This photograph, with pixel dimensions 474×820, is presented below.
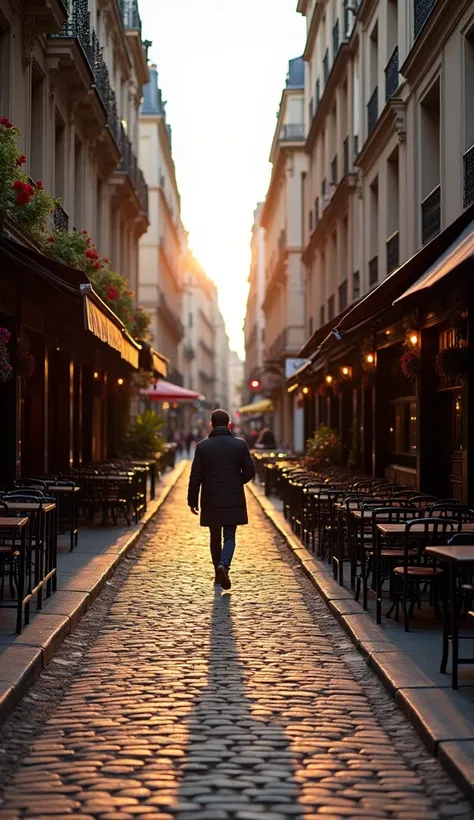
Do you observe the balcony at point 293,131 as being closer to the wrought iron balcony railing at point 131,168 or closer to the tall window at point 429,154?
the wrought iron balcony railing at point 131,168

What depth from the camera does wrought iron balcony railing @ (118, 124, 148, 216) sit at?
3100 cm

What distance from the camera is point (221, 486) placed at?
39.8 ft

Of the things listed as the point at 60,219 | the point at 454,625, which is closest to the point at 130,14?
the point at 60,219

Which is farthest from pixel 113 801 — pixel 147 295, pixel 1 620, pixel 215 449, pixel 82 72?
pixel 147 295

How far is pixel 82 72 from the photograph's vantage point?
68.2 feet

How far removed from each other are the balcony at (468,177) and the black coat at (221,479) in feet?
14.6

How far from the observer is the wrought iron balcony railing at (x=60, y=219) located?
2050 cm

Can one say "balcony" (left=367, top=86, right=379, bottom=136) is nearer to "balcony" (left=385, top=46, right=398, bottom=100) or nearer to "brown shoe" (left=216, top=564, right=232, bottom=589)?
"balcony" (left=385, top=46, right=398, bottom=100)

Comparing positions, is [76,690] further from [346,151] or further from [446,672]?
[346,151]

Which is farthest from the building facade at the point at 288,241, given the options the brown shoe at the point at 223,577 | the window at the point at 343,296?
the brown shoe at the point at 223,577

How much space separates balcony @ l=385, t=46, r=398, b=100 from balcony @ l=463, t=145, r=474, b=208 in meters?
A: 6.43

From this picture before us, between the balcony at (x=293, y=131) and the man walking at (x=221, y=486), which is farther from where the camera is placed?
the balcony at (x=293, y=131)

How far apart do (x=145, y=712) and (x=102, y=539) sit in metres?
9.50

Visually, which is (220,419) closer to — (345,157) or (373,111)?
(373,111)
